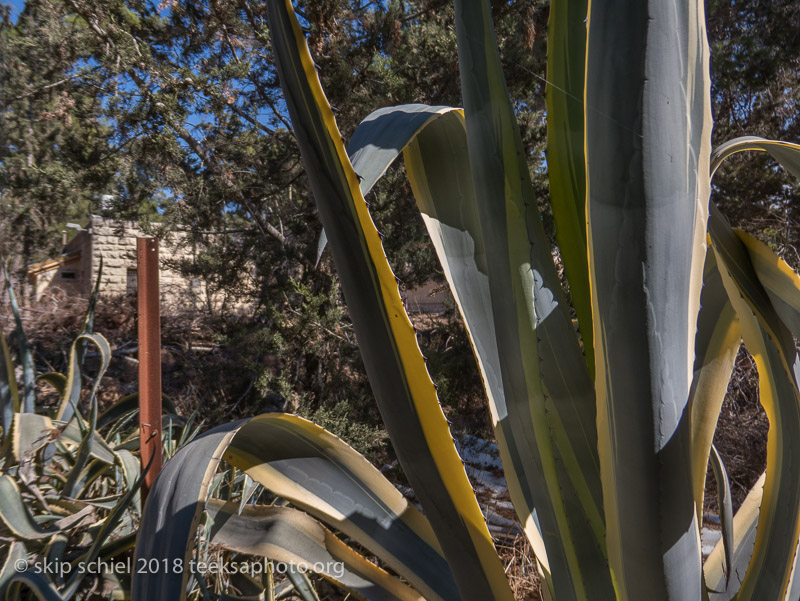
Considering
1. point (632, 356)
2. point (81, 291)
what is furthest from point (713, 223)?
point (81, 291)

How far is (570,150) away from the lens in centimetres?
A: 54

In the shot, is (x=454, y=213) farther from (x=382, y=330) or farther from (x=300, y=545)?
(x=300, y=545)

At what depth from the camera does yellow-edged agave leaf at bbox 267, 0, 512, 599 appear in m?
0.41

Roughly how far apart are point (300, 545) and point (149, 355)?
1.34ft

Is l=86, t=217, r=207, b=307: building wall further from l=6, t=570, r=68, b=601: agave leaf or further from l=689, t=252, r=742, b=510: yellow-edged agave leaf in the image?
l=689, t=252, r=742, b=510: yellow-edged agave leaf

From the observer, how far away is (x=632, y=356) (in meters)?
0.34

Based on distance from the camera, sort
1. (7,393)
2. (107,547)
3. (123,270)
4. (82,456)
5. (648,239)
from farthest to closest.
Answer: (123,270)
(7,393)
(82,456)
(107,547)
(648,239)

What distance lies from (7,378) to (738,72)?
415cm

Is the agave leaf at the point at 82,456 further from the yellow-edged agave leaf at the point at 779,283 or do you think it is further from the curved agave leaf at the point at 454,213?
the yellow-edged agave leaf at the point at 779,283

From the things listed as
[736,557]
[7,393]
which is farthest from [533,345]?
[7,393]

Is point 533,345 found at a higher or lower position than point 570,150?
lower

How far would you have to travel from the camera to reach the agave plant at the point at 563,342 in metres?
0.33

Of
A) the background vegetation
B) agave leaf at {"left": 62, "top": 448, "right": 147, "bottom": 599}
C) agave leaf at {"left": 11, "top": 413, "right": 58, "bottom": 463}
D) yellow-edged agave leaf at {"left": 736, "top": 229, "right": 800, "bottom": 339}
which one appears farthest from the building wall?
yellow-edged agave leaf at {"left": 736, "top": 229, "right": 800, "bottom": 339}

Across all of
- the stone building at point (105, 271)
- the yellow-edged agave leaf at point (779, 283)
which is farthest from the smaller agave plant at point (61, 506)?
the stone building at point (105, 271)
